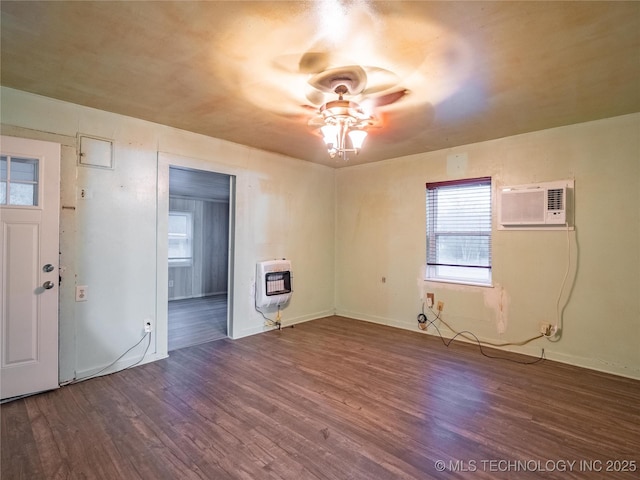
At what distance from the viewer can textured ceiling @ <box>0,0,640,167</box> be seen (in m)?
1.70

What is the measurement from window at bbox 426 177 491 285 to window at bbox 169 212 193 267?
16.8 feet

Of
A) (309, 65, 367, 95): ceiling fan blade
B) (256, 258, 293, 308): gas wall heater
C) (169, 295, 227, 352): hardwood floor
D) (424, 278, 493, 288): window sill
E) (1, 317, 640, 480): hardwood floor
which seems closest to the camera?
(1, 317, 640, 480): hardwood floor

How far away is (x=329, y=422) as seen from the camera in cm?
233

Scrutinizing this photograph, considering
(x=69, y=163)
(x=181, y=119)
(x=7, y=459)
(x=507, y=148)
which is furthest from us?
→ (x=507, y=148)

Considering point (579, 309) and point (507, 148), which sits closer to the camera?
point (579, 309)

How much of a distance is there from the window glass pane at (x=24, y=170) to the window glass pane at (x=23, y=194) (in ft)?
0.15

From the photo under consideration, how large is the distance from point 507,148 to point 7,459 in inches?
194

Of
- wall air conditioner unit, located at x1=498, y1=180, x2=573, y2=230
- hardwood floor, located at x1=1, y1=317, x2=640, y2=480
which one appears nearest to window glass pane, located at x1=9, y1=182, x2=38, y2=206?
hardwood floor, located at x1=1, y1=317, x2=640, y2=480

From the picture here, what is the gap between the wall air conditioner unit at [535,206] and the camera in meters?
3.42

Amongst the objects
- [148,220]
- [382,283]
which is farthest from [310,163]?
[148,220]

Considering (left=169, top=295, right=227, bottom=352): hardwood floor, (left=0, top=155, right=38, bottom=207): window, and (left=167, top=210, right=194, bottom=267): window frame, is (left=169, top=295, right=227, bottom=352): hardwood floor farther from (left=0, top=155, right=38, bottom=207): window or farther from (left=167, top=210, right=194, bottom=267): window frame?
(left=0, top=155, right=38, bottom=207): window

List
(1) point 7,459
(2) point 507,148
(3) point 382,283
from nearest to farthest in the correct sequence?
(1) point 7,459 < (2) point 507,148 < (3) point 382,283

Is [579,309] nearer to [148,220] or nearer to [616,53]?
[616,53]

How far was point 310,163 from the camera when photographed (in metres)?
5.16
